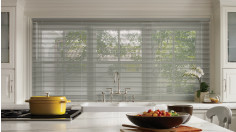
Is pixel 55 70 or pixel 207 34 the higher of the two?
pixel 207 34

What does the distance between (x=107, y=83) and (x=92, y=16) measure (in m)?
0.96

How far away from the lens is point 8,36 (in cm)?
382

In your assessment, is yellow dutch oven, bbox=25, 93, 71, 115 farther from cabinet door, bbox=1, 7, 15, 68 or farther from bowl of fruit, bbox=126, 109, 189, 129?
cabinet door, bbox=1, 7, 15, 68

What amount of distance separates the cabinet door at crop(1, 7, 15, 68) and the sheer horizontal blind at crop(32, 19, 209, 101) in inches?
18.8

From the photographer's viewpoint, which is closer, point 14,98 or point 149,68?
point 14,98

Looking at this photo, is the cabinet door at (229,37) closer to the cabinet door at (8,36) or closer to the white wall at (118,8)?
the white wall at (118,8)

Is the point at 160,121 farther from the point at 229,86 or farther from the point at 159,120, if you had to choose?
the point at 229,86

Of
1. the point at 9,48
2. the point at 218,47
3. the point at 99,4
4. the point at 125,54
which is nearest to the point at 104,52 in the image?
the point at 125,54

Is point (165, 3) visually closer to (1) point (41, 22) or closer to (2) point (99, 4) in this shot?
(2) point (99, 4)

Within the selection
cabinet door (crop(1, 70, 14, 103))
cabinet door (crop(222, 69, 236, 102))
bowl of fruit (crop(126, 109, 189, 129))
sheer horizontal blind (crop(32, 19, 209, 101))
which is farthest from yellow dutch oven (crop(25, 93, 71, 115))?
cabinet door (crop(222, 69, 236, 102))

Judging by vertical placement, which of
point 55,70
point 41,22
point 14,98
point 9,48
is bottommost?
point 14,98

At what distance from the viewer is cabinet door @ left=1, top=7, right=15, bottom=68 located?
3.78m

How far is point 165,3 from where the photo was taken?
13.8ft

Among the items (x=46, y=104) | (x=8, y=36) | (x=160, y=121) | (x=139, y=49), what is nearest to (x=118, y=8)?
(x=139, y=49)
